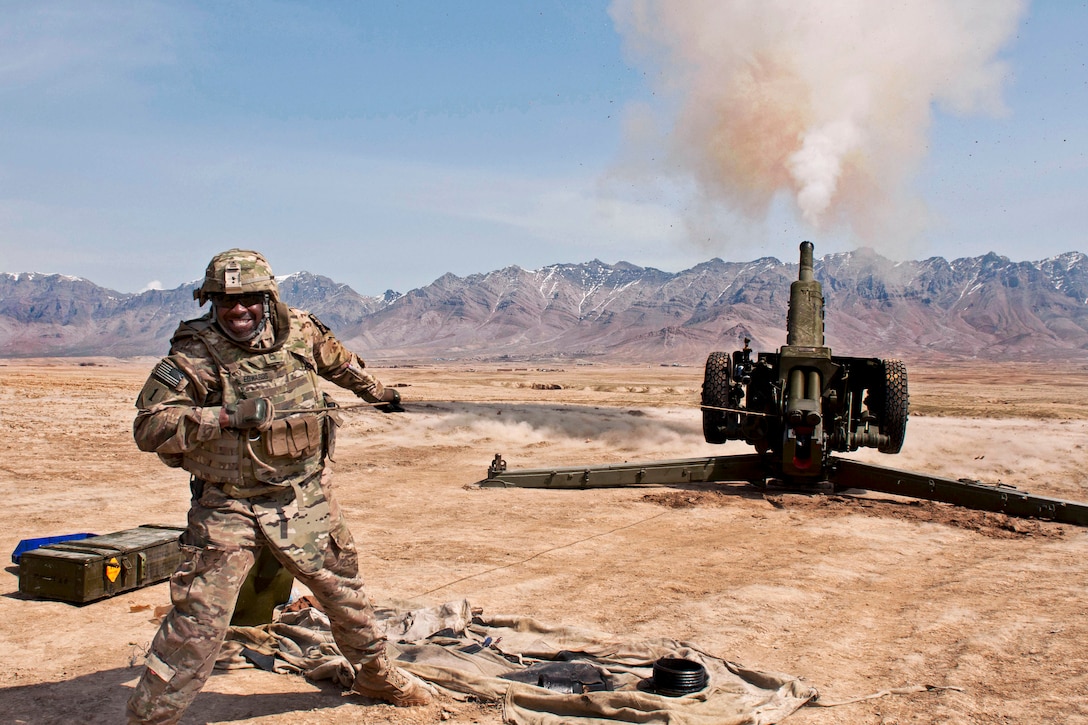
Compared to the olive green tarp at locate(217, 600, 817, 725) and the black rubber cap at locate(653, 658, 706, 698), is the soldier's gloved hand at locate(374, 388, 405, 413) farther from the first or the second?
the black rubber cap at locate(653, 658, 706, 698)

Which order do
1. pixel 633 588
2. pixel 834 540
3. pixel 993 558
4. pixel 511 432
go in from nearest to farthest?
pixel 633 588 → pixel 993 558 → pixel 834 540 → pixel 511 432

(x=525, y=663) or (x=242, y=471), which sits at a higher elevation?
(x=242, y=471)

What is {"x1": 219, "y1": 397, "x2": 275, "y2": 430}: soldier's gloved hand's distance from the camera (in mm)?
3924

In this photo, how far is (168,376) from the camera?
391 cm

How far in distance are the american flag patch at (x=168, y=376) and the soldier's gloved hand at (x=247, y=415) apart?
0.71 feet

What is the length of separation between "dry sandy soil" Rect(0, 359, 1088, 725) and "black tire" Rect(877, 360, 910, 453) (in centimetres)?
124

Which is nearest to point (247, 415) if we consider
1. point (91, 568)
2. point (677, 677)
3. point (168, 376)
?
point (168, 376)

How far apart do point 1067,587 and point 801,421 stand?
403 centimetres

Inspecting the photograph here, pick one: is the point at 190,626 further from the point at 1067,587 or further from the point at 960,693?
the point at 1067,587

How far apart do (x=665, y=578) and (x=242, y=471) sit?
4.12 m

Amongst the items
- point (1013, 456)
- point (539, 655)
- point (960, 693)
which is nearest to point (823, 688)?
point (960, 693)

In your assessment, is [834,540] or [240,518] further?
[834,540]

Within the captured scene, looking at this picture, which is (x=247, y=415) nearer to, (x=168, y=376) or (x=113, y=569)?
(x=168, y=376)

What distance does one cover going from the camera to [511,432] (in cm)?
1867
